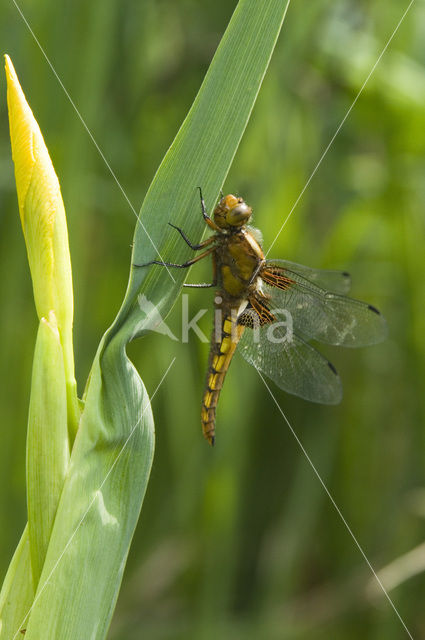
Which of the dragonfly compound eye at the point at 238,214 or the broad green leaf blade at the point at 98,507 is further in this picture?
the dragonfly compound eye at the point at 238,214

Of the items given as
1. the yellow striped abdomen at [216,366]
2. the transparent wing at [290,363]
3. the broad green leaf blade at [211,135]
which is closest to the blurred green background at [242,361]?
the transparent wing at [290,363]

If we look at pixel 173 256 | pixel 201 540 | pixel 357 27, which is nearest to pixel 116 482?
pixel 173 256

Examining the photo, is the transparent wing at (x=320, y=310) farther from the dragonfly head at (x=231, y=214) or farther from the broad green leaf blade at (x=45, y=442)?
the broad green leaf blade at (x=45, y=442)

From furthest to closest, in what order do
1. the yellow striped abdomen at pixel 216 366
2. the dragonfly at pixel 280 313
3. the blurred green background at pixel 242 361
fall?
the blurred green background at pixel 242 361 < the dragonfly at pixel 280 313 < the yellow striped abdomen at pixel 216 366

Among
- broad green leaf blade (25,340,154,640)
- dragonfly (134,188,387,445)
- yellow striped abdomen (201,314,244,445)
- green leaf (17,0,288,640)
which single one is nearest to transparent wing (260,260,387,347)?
dragonfly (134,188,387,445)

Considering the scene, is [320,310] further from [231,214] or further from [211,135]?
[211,135]

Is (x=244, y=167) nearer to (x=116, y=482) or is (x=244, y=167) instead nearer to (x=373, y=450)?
(x=373, y=450)
